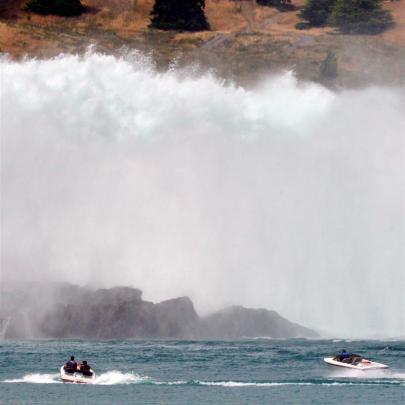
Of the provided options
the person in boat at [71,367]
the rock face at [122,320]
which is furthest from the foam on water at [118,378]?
the rock face at [122,320]

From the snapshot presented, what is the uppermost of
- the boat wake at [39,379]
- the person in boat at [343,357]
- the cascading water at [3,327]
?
the cascading water at [3,327]

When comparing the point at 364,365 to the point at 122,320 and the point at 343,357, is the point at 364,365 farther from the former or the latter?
the point at 122,320

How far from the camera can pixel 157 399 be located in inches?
3932

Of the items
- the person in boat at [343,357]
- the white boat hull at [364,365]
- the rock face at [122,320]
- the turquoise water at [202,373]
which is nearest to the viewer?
the turquoise water at [202,373]

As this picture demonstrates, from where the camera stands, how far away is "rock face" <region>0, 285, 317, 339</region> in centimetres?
13250

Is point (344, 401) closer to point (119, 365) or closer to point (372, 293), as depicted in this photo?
point (119, 365)

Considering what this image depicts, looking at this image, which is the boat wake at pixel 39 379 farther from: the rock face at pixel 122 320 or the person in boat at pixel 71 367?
the rock face at pixel 122 320

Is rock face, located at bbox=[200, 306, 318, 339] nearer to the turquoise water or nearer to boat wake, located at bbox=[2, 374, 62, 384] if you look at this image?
the turquoise water

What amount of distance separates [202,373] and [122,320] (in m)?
22.6

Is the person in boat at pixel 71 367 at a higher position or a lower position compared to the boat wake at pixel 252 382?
higher

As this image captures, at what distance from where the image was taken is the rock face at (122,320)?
132 metres

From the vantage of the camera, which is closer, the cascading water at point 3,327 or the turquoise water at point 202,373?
the turquoise water at point 202,373

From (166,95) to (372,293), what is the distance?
29.7 m

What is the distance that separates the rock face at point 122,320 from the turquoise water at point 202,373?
302 centimetres
